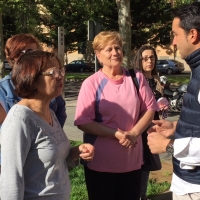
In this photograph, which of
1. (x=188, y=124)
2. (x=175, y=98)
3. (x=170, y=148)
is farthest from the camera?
(x=175, y=98)

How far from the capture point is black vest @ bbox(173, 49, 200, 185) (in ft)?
7.29

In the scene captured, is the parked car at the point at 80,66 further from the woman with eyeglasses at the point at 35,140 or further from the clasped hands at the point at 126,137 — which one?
the woman with eyeglasses at the point at 35,140

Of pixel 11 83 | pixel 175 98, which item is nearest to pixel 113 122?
pixel 11 83

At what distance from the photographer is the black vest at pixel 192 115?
2.22 metres

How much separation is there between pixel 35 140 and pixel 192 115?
35.3 inches

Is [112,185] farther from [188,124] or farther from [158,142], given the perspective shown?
[188,124]

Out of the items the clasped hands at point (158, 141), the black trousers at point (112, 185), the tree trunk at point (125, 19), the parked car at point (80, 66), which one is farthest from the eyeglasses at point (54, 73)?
the parked car at point (80, 66)

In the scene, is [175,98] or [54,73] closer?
[54,73]

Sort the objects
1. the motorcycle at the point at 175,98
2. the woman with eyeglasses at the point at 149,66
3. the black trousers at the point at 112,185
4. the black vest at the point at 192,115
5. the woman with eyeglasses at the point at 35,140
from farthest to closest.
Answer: the motorcycle at the point at 175,98 < the woman with eyeglasses at the point at 149,66 < the black trousers at the point at 112,185 < the black vest at the point at 192,115 < the woman with eyeglasses at the point at 35,140

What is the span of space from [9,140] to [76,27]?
38661 millimetres

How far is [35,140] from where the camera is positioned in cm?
214

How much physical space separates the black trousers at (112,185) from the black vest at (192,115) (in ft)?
3.00

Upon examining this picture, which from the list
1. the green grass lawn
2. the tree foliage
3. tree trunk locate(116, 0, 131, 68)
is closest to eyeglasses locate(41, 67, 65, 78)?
the green grass lawn

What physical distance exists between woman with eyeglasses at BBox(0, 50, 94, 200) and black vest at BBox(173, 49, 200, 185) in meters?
0.57
